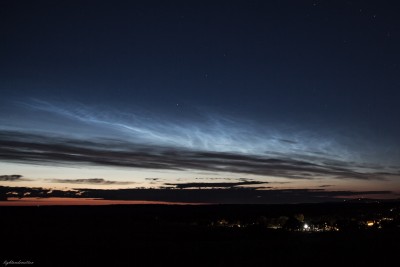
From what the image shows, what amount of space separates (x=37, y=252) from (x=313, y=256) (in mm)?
28112

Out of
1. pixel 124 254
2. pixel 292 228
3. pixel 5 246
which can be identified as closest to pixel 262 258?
pixel 124 254

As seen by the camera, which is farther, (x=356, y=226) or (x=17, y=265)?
(x=356, y=226)

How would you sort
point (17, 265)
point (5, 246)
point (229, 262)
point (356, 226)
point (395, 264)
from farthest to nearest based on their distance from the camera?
point (356, 226) → point (5, 246) → point (229, 262) → point (395, 264) → point (17, 265)

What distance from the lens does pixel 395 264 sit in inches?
1337

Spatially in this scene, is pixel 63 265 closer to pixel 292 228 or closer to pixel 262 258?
pixel 262 258

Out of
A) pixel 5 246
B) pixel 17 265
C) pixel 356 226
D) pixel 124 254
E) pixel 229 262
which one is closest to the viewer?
pixel 17 265

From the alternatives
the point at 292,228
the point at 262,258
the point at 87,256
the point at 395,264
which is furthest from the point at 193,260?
the point at 292,228

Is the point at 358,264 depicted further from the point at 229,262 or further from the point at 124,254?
the point at 124,254

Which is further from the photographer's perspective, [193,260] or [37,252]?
[37,252]

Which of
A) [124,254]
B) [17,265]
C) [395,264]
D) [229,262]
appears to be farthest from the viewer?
[124,254]

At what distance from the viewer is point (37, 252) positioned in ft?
139

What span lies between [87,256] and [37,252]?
616cm

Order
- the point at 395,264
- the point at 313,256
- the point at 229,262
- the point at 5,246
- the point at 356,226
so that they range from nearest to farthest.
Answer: the point at 395,264, the point at 229,262, the point at 313,256, the point at 5,246, the point at 356,226

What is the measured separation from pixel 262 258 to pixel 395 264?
38.2 feet
